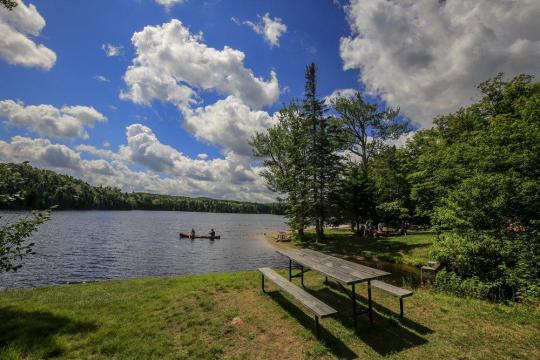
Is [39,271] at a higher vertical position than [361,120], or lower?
lower

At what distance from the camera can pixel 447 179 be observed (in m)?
17.5

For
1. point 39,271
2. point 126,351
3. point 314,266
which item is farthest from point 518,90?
point 39,271

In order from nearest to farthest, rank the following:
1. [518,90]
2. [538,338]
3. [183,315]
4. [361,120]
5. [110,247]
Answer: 1. [538,338]
2. [183,315]
3. [518,90]
4. [110,247]
5. [361,120]

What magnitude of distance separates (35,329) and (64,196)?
98.3 meters

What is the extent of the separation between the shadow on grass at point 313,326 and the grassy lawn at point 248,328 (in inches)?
1.0

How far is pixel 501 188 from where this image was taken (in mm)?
10383

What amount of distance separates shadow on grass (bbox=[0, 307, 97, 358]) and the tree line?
466 inches

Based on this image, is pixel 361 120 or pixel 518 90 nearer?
pixel 518 90

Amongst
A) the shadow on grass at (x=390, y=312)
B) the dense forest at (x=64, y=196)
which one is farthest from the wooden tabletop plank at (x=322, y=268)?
the dense forest at (x=64, y=196)

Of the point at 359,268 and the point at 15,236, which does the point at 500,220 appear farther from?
the point at 15,236

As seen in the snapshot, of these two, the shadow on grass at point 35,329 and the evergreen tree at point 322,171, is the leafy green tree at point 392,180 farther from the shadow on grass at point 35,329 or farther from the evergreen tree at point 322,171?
the shadow on grass at point 35,329

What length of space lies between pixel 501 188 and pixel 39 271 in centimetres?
2493

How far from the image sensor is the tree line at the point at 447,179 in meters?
9.88

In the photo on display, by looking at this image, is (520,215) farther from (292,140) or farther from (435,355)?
(292,140)
